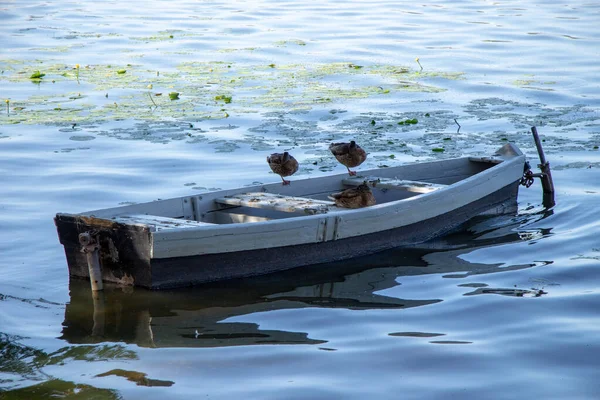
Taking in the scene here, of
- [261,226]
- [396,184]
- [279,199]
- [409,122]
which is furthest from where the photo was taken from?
[409,122]

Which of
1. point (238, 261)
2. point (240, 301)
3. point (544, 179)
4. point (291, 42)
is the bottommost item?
point (240, 301)

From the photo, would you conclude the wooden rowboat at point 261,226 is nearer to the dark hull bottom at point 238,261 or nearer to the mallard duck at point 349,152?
the dark hull bottom at point 238,261

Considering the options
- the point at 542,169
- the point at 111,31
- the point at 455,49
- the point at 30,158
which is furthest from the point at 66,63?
the point at 542,169

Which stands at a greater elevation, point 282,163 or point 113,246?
point 282,163

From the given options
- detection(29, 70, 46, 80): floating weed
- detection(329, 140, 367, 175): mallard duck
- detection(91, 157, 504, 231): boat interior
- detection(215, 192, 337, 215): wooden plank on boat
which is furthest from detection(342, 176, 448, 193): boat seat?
detection(29, 70, 46, 80): floating weed

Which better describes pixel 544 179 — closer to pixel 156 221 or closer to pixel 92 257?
pixel 156 221

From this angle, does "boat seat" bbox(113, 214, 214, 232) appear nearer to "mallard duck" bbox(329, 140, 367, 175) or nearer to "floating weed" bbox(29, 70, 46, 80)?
"mallard duck" bbox(329, 140, 367, 175)

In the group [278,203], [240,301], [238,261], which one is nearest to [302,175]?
[278,203]

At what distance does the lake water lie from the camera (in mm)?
5477

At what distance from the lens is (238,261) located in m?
6.87

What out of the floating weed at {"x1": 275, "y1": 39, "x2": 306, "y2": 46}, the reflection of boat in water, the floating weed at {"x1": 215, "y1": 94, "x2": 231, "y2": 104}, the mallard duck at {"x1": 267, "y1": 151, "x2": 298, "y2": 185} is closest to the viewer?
the reflection of boat in water

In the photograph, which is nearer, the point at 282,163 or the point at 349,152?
the point at 282,163

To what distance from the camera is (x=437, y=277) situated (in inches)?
284

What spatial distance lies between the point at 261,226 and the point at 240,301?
1.85 feet
